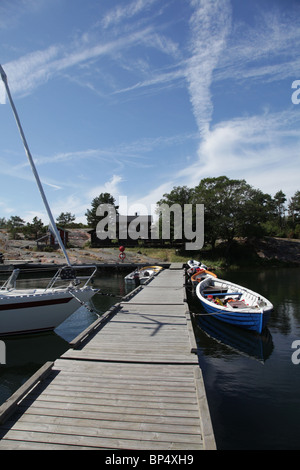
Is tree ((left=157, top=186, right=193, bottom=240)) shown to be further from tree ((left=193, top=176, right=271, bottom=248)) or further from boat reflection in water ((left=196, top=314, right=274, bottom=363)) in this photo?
boat reflection in water ((left=196, top=314, right=274, bottom=363))

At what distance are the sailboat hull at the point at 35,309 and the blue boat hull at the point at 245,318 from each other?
23.7 feet

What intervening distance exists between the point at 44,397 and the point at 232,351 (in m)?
8.65

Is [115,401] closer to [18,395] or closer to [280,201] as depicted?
[18,395]

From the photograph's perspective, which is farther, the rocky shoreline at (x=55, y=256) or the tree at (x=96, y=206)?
the tree at (x=96, y=206)

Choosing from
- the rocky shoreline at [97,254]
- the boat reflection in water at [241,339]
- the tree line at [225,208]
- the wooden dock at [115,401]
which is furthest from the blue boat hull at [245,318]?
the tree line at [225,208]

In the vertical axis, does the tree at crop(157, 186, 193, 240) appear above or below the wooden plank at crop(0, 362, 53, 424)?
above

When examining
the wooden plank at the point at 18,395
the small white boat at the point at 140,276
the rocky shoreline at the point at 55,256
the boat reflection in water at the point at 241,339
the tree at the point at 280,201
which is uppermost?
the tree at the point at 280,201

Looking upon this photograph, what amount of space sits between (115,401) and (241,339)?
31.3 ft

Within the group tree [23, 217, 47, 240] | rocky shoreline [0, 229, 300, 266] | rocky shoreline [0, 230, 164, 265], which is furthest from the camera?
tree [23, 217, 47, 240]

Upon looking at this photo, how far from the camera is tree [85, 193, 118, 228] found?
61287 mm

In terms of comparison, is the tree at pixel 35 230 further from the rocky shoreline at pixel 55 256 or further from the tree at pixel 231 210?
the tree at pixel 231 210

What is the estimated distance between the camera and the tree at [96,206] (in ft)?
201

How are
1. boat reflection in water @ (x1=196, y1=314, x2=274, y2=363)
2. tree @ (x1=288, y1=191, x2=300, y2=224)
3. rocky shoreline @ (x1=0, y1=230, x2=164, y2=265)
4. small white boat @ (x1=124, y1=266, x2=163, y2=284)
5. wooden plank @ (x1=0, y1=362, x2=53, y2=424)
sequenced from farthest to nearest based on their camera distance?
tree @ (x1=288, y1=191, x2=300, y2=224) < rocky shoreline @ (x1=0, y1=230, x2=164, y2=265) < small white boat @ (x1=124, y1=266, x2=163, y2=284) < boat reflection in water @ (x1=196, y1=314, x2=274, y2=363) < wooden plank @ (x1=0, y1=362, x2=53, y2=424)

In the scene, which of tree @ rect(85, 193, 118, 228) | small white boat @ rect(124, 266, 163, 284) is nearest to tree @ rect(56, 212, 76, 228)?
tree @ rect(85, 193, 118, 228)
